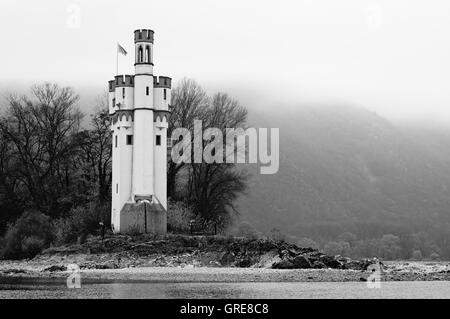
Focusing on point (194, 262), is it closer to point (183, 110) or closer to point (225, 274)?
point (225, 274)

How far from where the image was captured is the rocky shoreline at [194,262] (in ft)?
253

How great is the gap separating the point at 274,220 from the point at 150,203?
5090 cm

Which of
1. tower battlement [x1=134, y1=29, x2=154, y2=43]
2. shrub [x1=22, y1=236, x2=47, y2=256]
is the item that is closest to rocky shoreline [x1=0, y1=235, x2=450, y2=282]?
shrub [x1=22, y1=236, x2=47, y2=256]

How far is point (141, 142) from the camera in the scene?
300 ft

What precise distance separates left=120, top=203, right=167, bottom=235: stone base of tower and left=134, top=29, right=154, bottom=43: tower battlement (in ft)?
37.5

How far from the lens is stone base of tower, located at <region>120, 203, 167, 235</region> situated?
294 feet

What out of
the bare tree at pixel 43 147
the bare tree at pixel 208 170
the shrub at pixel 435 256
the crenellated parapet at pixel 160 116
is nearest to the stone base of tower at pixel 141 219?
the crenellated parapet at pixel 160 116

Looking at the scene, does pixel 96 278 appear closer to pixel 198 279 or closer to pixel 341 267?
pixel 198 279

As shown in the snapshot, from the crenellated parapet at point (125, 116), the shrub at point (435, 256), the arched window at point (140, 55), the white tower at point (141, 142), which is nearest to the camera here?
the white tower at point (141, 142)

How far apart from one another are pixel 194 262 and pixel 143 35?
55.6 ft

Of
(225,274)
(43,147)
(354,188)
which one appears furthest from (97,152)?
(354,188)

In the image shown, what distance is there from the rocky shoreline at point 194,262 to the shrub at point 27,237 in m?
2.67

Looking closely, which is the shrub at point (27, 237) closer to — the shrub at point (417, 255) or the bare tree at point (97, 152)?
the bare tree at point (97, 152)

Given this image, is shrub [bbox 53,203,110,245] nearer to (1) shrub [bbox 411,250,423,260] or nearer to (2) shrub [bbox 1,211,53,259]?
(2) shrub [bbox 1,211,53,259]
